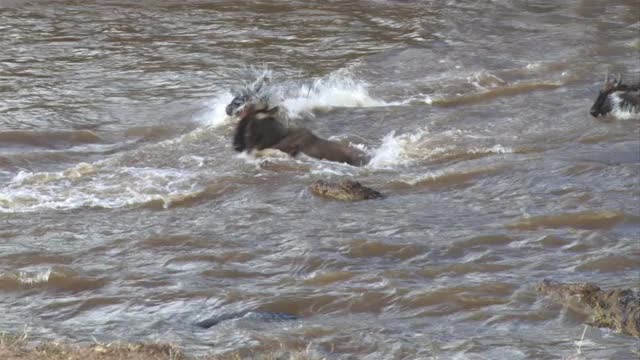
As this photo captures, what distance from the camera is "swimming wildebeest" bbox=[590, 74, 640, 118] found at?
11969 millimetres

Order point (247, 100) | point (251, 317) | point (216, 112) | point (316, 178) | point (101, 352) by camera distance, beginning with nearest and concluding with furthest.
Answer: point (101, 352)
point (251, 317)
point (316, 178)
point (247, 100)
point (216, 112)

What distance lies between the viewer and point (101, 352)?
5.41 meters

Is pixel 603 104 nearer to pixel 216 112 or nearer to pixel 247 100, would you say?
pixel 247 100

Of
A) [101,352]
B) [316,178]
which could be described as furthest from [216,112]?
[101,352]

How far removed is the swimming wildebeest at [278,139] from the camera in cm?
1058

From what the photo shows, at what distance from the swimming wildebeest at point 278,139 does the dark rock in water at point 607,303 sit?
3.84 meters

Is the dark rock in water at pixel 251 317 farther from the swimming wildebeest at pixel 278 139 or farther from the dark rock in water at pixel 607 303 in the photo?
the swimming wildebeest at pixel 278 139

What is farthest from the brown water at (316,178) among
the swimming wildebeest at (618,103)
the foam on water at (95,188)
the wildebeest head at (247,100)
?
the wildebeest head at (247,100)

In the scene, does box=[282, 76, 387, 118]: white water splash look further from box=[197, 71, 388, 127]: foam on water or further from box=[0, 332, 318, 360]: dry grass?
box=[0, 332, 318, 360]: dry grass

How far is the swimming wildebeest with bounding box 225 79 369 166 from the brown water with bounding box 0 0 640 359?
0.16 metres

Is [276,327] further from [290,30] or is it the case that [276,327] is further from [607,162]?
[290,30]

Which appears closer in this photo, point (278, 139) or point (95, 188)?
point (95, 188)

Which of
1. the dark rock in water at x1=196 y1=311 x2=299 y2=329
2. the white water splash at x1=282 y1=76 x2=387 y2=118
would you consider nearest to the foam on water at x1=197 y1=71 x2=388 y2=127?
the white water splash at x1=282 y1=76 x2=387 y2=118

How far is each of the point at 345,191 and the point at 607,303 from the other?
307 centimetres
